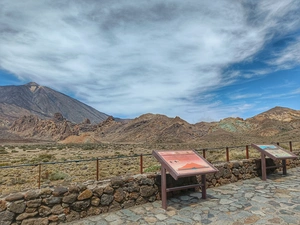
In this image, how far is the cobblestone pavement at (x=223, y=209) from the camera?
182 inches

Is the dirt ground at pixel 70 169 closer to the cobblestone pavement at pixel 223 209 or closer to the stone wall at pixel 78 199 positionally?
the stone wall at pixel 78 199

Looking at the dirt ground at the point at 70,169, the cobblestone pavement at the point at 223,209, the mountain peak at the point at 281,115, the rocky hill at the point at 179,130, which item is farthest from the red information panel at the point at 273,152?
the mountain peak at the point at 281,115

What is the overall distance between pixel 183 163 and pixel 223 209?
135 centimetres

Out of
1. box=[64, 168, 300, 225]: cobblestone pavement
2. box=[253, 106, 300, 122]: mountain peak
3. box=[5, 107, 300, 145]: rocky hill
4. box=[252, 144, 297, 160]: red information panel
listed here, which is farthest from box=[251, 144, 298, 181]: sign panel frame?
box=[253, 106, 300, 122]: mountain peak

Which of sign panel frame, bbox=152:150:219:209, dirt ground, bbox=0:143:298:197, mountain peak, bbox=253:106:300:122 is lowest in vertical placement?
dirt ground, bbox=0:143:298:197

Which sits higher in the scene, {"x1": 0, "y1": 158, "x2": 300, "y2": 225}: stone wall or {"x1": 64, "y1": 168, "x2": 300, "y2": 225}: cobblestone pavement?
{"x1": 0, "y1": 158, "x2": 300, "y2": 225}: stone wall

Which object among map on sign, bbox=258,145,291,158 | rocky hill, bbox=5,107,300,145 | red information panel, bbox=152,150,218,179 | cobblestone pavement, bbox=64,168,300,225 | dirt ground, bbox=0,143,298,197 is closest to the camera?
cobblestone pavement, bbox=64,168,300,225

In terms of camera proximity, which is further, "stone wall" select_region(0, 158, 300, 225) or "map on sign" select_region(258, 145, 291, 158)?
"map on sign" select_region(258, 145, 291, 158)

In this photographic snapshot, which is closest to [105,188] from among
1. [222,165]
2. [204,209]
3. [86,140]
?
[204,209]

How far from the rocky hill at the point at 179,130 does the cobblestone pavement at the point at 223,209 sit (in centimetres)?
4637

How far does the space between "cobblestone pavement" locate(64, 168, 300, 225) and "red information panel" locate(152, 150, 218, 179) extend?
2.79 feet

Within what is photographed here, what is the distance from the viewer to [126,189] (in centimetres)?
559

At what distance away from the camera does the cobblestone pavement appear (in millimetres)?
4621

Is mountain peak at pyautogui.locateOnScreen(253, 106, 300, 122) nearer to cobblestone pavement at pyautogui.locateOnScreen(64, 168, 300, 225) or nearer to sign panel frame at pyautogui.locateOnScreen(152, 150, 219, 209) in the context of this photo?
cobblestone pavement at pyautogui.locateOnScreen(64, 168, 300, 225)
